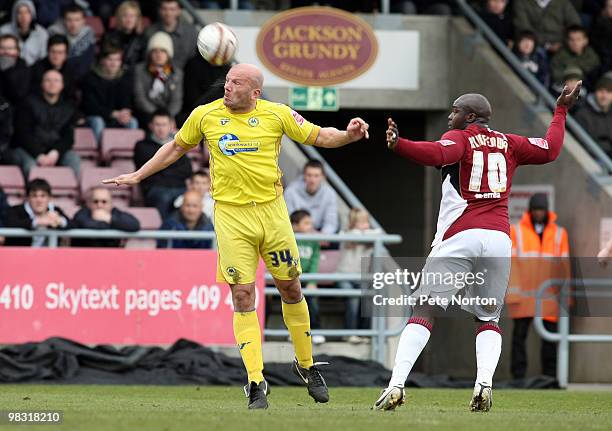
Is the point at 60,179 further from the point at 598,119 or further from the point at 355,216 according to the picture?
the point at 598,119

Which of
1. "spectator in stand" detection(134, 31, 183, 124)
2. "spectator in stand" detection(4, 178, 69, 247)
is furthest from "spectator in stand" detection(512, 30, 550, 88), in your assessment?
"spectator in stand" detection(4, 178, 69, 247)

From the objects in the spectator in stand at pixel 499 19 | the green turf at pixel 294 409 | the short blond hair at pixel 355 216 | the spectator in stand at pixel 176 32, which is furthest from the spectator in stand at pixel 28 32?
the spectator in stand at pixel 499 19

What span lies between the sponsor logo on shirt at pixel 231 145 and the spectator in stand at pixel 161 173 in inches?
260

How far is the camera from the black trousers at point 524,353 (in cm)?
1631

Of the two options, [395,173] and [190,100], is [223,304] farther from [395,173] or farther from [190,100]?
[395,173]

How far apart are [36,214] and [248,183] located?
222 inches

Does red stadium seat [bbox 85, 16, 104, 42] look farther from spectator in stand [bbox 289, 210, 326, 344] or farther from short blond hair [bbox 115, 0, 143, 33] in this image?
spectator in stand [bbox 289, 210, 326, 344]

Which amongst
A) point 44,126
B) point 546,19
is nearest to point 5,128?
point 44,126

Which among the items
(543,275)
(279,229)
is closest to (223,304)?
(543,275)

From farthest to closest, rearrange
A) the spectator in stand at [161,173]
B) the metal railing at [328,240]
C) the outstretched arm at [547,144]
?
the spectator in stand at [161,173] < the metal railing at [328,240] < the outstretched arm at [547,144]

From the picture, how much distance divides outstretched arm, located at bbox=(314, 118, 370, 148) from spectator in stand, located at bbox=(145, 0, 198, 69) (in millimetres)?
8744

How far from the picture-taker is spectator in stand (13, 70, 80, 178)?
54.7 ft

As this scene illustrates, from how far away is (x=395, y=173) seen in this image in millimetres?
22844

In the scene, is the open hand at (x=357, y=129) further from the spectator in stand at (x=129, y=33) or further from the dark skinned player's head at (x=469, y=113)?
the spectator in stand at (x=129, y=33)
